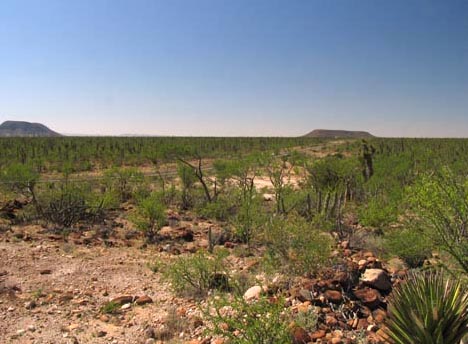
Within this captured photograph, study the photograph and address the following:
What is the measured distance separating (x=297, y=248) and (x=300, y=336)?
366cm

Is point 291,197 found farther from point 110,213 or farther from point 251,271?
point 110,213

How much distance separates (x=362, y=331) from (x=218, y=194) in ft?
49.8

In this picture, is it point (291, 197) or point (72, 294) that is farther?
point (291, 197)

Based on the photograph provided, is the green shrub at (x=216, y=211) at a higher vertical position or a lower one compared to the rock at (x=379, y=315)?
lower

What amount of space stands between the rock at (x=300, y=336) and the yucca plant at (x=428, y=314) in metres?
1.30

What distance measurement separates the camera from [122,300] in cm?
834

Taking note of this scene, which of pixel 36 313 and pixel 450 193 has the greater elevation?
pixel 450 193

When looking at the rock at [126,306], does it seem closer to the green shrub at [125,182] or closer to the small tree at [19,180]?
the small tree at [19,180]

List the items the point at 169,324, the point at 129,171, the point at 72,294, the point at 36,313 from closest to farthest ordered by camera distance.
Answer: the point at 169,324 < the point at 36,313 < the point at 72,294 < the point at 129,171

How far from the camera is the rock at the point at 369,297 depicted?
7.12 metres

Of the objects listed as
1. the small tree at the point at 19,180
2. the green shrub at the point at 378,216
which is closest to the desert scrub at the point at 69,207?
the small tree at the point at 19,180

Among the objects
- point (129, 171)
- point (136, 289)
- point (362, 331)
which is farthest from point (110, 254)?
point (129, 171)

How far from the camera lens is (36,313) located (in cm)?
769

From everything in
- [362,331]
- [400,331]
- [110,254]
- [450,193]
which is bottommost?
[110,254]
